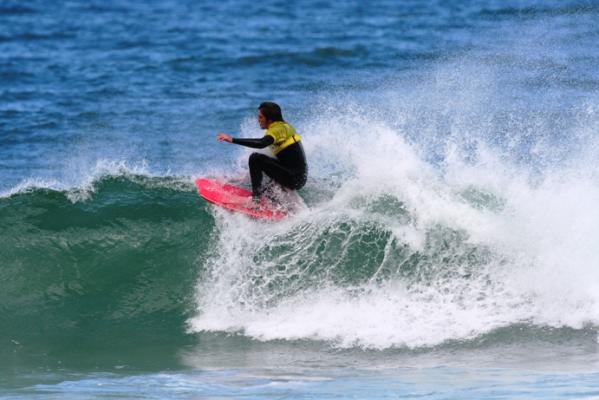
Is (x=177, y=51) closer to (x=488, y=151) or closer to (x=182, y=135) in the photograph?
(x=182, y=135)

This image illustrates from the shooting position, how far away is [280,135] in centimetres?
1105

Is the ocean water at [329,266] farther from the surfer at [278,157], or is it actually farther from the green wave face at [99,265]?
the surfer at [278,157]

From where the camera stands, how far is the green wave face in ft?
36.4

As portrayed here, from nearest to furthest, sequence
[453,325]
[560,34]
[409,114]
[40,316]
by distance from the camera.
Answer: [453,325] < [40,316] < [409,114] < [560,34]

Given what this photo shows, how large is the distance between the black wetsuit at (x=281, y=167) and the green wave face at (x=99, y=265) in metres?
1.41

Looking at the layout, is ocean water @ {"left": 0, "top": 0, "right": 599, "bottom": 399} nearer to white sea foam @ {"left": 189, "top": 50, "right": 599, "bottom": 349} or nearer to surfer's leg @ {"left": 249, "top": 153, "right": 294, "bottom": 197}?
white sea foam @ {"left": 189, "top": 50, "right": 599, "bottom": 349}

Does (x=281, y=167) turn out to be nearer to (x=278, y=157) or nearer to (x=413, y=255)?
(x=278, y=157)

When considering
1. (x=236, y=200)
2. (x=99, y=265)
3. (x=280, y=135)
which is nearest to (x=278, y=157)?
(x=280, y=135)

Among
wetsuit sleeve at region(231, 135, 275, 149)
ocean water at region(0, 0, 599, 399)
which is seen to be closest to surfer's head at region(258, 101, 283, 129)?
wetsuit sleeve at region(231, 135, 275, 149)

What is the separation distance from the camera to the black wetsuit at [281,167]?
11.1 metres

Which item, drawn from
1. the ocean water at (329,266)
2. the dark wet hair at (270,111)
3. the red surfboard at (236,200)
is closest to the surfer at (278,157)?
the dark wet hair at (270,111)

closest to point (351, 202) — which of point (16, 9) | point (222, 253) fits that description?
point (222, 253)

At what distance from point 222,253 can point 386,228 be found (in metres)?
1.91

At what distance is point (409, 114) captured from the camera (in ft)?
60.5
